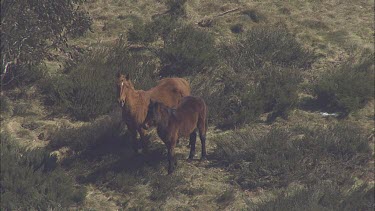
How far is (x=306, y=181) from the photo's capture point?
11.1 m

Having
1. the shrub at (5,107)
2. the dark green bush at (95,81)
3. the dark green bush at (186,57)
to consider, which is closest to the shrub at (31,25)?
the shrub at (5,107)

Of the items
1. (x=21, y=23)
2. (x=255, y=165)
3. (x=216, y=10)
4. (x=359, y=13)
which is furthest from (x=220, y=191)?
(x=359, y=13)

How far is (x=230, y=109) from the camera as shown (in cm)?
1376

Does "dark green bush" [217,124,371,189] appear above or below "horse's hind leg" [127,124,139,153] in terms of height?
below

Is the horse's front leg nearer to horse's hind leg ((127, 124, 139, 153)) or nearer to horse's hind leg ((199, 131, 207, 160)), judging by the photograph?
horse's hind leg ((127, 124, 139, 153))

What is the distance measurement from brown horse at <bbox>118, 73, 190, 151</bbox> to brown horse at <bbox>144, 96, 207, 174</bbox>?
1.89 feet

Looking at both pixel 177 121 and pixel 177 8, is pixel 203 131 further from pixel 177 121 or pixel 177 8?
pixel 177 8

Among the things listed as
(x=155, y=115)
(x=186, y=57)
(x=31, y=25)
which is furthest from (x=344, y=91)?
(x=31, y=25)

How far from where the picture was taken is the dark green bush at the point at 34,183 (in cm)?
999

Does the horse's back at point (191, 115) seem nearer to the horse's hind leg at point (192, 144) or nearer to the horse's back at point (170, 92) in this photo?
the horse's hind leg at point (192, 144)

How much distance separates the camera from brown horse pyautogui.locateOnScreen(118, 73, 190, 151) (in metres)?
10.9

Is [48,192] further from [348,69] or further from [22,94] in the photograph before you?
[348,69]

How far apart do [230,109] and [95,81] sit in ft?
11.7

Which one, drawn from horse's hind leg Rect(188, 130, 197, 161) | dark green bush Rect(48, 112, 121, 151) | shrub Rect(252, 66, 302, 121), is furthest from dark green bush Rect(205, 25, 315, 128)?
dark green bush Rect(48, 112, 121, 151)
